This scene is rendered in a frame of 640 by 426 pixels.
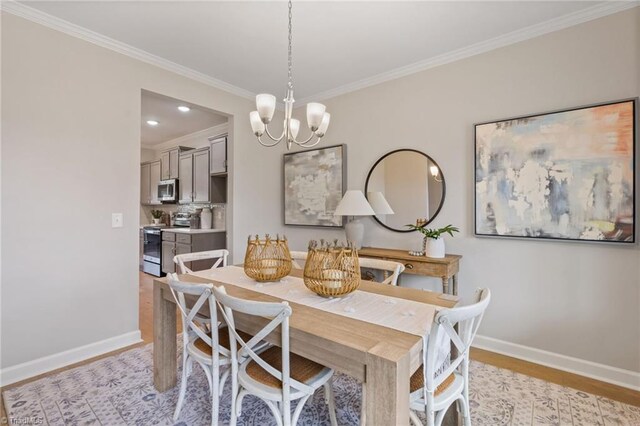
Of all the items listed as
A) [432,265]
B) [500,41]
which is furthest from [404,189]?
[500,41]

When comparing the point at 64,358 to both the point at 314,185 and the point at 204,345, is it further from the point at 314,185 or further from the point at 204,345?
the point at 314,185

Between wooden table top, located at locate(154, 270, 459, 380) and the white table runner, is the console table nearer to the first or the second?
the white table runner

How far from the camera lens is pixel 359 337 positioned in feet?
3.65

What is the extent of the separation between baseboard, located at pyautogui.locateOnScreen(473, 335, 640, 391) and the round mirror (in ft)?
3.86

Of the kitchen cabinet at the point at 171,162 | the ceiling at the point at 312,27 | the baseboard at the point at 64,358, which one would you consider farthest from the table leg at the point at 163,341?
the kitchen cabinet at the point at 171,162

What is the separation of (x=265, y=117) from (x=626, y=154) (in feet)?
7.79

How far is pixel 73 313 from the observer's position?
2363 mm

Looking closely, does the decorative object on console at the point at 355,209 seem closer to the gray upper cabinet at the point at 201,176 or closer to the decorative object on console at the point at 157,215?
the gray upper cabinet at the point at 201,176

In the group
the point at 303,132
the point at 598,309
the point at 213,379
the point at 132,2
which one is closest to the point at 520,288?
the point at 598,309

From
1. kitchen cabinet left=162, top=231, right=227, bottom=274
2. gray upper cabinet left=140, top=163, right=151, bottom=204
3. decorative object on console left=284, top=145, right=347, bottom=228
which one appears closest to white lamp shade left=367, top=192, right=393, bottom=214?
decorative object on console left=284, top=145, right=347, bottom=228

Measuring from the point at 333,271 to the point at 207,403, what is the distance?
1195 mm

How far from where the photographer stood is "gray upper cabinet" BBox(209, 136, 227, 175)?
4.39m

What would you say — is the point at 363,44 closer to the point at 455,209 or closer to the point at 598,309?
the point at 455,209

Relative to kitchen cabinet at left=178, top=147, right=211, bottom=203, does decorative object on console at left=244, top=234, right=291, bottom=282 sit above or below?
below
